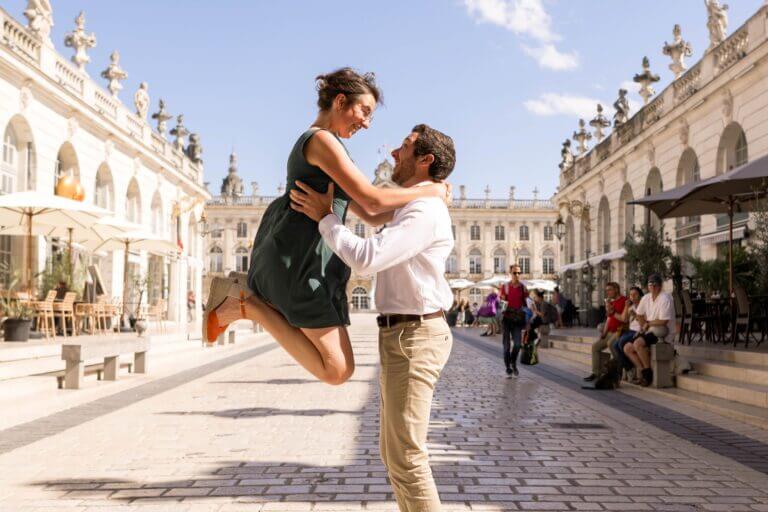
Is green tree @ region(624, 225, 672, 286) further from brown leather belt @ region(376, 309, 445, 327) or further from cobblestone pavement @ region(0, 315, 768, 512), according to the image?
brown leather belt @ region(376, 309, 445, 327)

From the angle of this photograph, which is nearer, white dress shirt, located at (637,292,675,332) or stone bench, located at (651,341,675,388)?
stone bench, located at (651,341,675,388)

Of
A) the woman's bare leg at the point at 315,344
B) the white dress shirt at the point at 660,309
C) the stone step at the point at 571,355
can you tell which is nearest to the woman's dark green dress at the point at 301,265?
the woman's bare leg at the point at 315,344

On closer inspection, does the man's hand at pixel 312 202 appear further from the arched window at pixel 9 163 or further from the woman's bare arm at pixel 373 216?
the arched window at pixel 9 163

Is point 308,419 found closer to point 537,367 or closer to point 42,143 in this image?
point 537,367

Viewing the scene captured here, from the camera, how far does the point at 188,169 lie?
40.0 metres

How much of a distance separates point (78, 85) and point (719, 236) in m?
18.9

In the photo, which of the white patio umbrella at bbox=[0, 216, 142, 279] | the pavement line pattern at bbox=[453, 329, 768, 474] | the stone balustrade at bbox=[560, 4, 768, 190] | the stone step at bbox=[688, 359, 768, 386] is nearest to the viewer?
the pavement line pattern at bbox=[453, 329, 768, 474]

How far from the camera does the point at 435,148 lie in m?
2.75

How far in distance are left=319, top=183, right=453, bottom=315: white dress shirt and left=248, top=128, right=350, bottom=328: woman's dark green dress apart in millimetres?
119

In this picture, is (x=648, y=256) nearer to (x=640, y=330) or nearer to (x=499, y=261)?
(x=640, y=330)

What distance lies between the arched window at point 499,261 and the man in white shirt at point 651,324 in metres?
80.2

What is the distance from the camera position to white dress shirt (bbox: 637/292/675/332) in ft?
33.3

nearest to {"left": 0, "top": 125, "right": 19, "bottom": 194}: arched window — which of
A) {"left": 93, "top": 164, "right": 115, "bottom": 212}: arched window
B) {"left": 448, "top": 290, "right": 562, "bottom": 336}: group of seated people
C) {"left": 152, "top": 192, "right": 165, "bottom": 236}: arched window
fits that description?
{"left": 93, "top": 164, "right": 115, "bottom": 212}: arched window

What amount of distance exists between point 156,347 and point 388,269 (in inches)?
533
